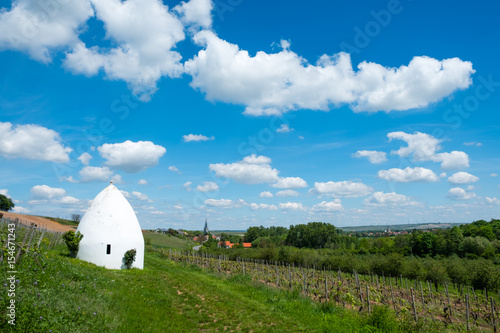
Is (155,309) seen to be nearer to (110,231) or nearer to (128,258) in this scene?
(128,258)

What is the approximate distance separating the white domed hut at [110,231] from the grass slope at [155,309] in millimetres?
8014

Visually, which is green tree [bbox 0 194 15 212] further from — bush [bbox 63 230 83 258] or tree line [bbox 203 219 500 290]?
bush [bbox 63 230 83 258]

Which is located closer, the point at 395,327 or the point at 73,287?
the point at 73,287

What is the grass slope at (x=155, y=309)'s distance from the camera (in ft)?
22.0

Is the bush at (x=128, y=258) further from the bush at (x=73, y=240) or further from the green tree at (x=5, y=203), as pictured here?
the green tree at (x=5, y=203)

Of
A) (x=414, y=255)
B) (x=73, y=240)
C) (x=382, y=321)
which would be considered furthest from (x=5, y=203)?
(x=414, y=255)

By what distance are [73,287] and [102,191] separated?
16.3m

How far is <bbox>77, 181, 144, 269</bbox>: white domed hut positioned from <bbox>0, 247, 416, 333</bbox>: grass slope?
8.01 m

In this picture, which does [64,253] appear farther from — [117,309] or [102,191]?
[117,309]

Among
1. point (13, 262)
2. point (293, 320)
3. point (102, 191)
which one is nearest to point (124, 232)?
point (102, 191)

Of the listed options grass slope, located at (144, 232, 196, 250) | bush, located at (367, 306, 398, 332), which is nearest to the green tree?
grass slope, located at (144, 232, 196, 250)

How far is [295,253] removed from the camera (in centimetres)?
5462

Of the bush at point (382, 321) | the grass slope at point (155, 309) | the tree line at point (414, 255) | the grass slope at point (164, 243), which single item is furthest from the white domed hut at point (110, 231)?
the grass slope at point (164, 243)

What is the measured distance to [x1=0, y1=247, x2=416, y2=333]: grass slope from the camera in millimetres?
6707
